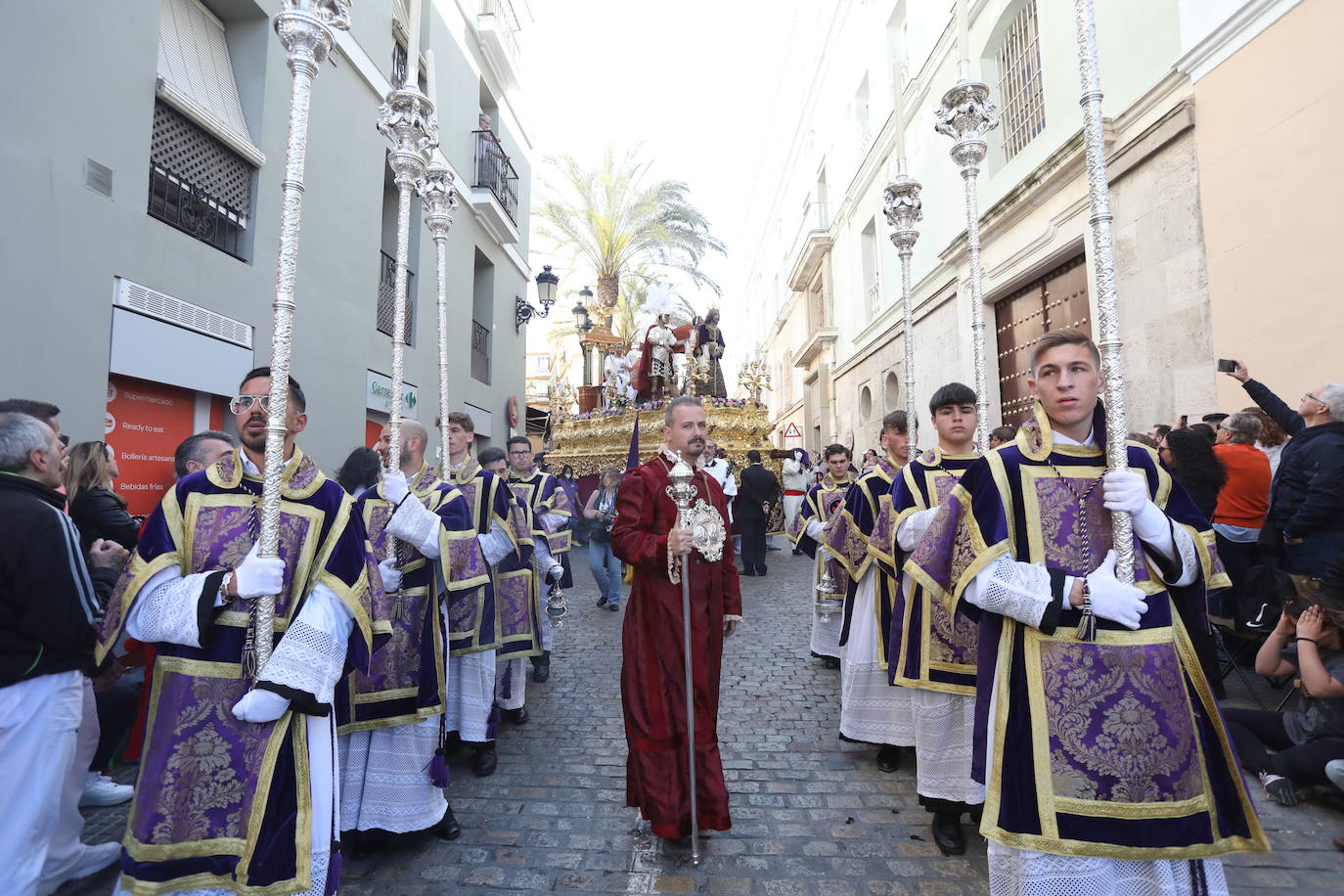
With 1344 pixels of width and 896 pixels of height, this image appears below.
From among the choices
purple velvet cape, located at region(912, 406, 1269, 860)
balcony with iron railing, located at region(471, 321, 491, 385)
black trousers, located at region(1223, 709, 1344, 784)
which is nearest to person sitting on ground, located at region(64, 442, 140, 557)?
purple velvet cape, located at region(912, 406, 1269, 860)

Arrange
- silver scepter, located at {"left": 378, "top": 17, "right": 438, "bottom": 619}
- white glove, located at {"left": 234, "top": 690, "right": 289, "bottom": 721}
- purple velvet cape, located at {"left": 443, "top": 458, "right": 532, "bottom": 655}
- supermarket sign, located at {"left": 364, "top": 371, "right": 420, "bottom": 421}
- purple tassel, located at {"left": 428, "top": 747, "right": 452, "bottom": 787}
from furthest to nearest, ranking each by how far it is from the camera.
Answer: supermarket sign, located at {"left": 364, "top": 371, "right": 420, "bottom": 421} < purple velvet cape, located at {"left": 443, "top": 458, "right": 532, "bottom": 655} < silver scepter, located at {"left": 378, "top": 17, "right": 438, "bottom": 619} < purple tassel, located at {"left": 428, "top": 747, "right": 452, "bottom": 787} < white glove, located at {"left": 234, "top": 690, "right": 289, "bottom": 721}

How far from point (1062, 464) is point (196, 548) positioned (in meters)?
3.17

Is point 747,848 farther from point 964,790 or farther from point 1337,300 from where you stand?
point 1337,300

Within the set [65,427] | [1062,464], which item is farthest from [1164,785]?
[65,427]

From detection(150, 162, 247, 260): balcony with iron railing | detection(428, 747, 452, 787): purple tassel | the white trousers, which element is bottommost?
detection(428, 747, 452, 787): purple tassel

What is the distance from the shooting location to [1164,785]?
2.21 m

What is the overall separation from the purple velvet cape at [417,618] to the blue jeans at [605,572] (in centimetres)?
559

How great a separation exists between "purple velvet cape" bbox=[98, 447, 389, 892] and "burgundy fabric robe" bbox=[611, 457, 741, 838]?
1285mm

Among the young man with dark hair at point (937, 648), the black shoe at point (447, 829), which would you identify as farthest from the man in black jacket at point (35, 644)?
the young man with dark hair at point (937, 648)

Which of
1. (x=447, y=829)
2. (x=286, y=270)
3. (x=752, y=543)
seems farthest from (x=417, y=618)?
(x=752, y=543)

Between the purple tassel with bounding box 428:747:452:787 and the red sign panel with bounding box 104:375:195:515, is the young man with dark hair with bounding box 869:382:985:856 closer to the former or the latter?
the purple tassel with bounding box 428:747:452:787

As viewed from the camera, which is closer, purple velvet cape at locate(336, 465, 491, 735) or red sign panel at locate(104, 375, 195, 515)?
purple velvet cape at locate(336, 465, 491, 735)

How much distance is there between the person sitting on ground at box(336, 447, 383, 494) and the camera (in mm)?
A: 4441

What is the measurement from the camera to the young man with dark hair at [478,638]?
4.44 meters
